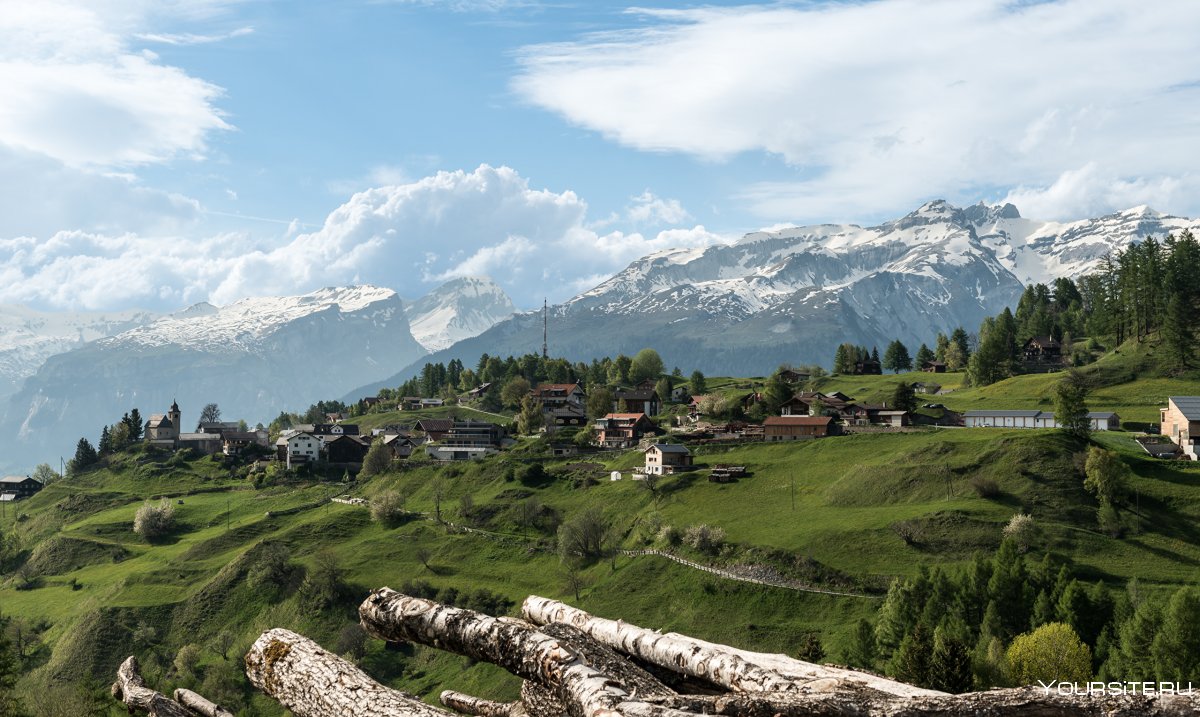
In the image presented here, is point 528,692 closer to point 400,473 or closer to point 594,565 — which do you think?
point 594,565

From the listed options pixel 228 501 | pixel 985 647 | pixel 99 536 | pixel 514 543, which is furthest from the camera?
pixel 228 501

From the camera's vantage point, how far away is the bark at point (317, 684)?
12.6m

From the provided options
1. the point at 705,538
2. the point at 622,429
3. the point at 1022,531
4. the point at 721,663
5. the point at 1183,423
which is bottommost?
the point at 1022,531

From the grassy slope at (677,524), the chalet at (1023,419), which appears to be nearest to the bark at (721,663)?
→ the grassy slope at (677,524)

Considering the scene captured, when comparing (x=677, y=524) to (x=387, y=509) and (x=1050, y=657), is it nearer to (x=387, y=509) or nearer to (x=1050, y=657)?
(x=387, y=509)

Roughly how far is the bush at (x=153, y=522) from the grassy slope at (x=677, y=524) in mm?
2204

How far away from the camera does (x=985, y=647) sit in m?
71.1

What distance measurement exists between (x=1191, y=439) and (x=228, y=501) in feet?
491

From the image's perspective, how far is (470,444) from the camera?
191875 millimetres

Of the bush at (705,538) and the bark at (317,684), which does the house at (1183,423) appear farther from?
the bark at (317,684)

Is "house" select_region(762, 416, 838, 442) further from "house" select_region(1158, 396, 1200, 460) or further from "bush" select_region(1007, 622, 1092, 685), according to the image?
"bush" select_region(1007, 622, 1092, 685)

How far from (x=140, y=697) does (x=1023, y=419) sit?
14815 centimetres

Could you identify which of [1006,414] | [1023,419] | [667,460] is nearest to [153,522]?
[667,460]

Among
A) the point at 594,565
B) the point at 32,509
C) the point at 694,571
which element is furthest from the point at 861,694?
the point at 32,509
